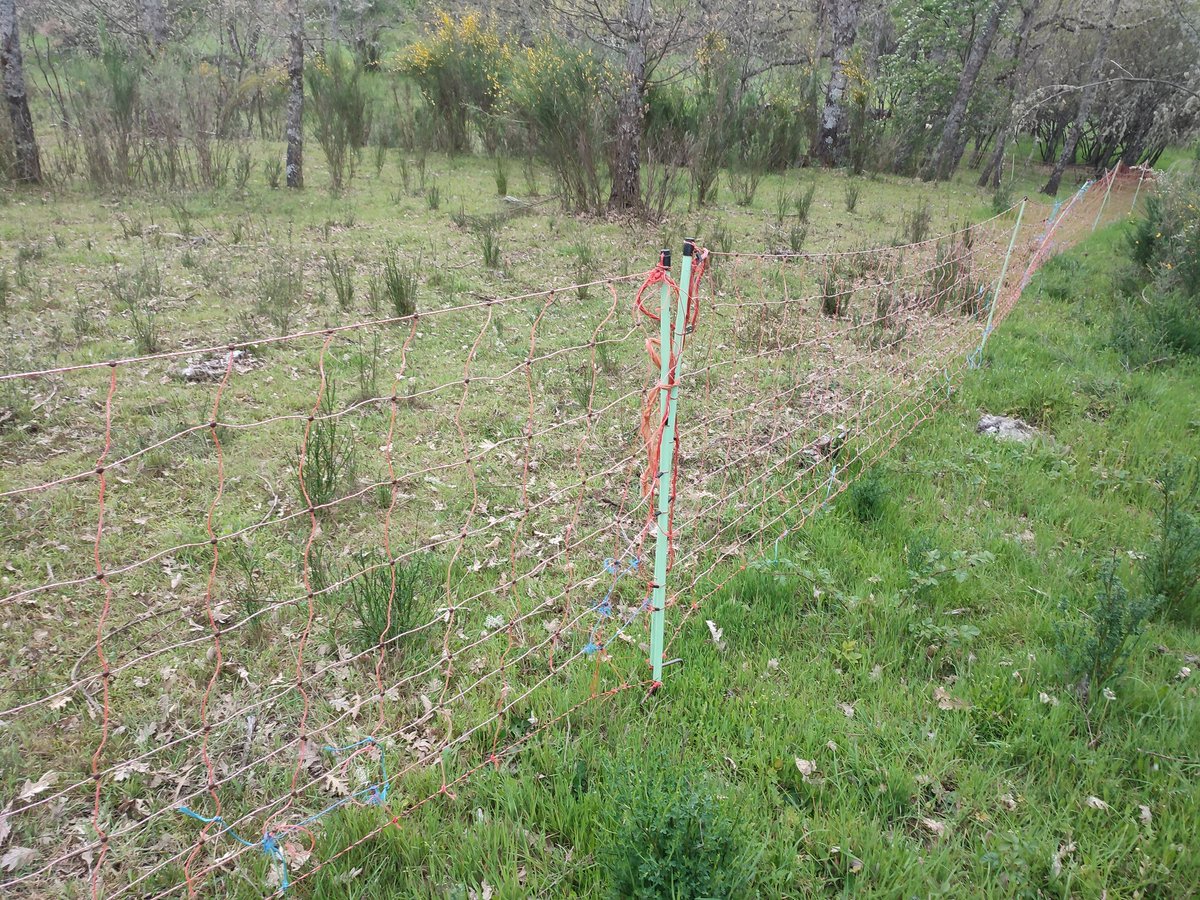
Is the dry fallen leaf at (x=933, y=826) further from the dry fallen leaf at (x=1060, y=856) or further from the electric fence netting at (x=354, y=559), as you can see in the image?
the electric fence netting at (x=354, y=559)

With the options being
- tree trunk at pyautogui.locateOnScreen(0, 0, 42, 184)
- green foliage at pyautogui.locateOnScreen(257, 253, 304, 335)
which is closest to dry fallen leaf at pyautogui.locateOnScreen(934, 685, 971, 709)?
green foliage at pyautogui.locateOnScreen(257, 253, 304, 335)

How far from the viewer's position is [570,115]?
33.5 ft

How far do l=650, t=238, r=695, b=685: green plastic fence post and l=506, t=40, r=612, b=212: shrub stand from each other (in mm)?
8053

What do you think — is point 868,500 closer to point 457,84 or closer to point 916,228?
point 916,228

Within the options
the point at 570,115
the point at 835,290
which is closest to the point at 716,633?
the point at 835,290

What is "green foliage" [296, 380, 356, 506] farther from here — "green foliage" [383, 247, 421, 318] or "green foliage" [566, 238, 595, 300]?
"green foliage" [566, 238, 595, 300]

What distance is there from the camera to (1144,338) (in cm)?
593

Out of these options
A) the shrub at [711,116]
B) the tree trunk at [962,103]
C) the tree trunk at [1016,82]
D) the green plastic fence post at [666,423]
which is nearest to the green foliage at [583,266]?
the shrub at [711,116]

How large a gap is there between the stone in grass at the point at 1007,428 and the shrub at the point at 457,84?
11.6 metres

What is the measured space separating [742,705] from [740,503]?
1546 mm

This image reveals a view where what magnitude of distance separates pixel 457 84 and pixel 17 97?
7.29m

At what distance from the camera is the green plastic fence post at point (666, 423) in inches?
93.9

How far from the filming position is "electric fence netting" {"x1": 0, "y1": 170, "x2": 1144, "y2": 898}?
2.32 metres

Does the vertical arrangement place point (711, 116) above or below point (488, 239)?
above
